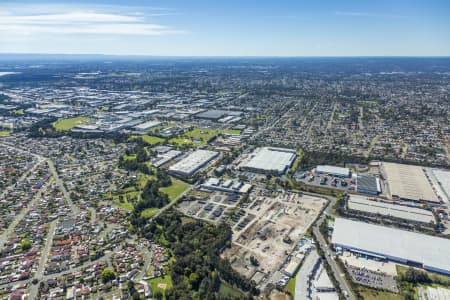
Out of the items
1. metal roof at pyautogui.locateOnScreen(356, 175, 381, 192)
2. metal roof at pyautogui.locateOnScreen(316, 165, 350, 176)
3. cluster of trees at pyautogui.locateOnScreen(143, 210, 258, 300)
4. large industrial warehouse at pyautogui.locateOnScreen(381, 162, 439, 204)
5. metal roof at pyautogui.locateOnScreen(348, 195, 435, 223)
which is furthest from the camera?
metal roof at pyautogui.locateOnScreen(316, 165, 350, 176)

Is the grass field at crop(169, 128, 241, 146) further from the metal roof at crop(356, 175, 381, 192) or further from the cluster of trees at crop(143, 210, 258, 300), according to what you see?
the metal roof at crop(356, 175, 381, 192)

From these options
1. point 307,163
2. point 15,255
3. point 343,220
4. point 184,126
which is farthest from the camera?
point 184,126

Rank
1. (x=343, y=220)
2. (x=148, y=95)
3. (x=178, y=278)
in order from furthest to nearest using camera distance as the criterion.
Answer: (x=148, y=95), (x=343, y=220), (x=178, y=278)

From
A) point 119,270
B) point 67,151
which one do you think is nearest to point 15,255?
point 119,270

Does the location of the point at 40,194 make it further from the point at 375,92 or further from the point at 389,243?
the point at 375,92

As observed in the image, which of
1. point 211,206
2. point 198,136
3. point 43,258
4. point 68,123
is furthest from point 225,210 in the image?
point 68,123

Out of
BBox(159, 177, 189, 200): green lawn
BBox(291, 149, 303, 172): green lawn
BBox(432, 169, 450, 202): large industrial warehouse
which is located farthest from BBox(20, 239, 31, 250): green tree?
BBox(432, 169, 450, 202): large industrial warehouse

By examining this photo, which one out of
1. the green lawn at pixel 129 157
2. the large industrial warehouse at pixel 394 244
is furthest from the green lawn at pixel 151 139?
the large industrial warehouse at pixel 394 244
